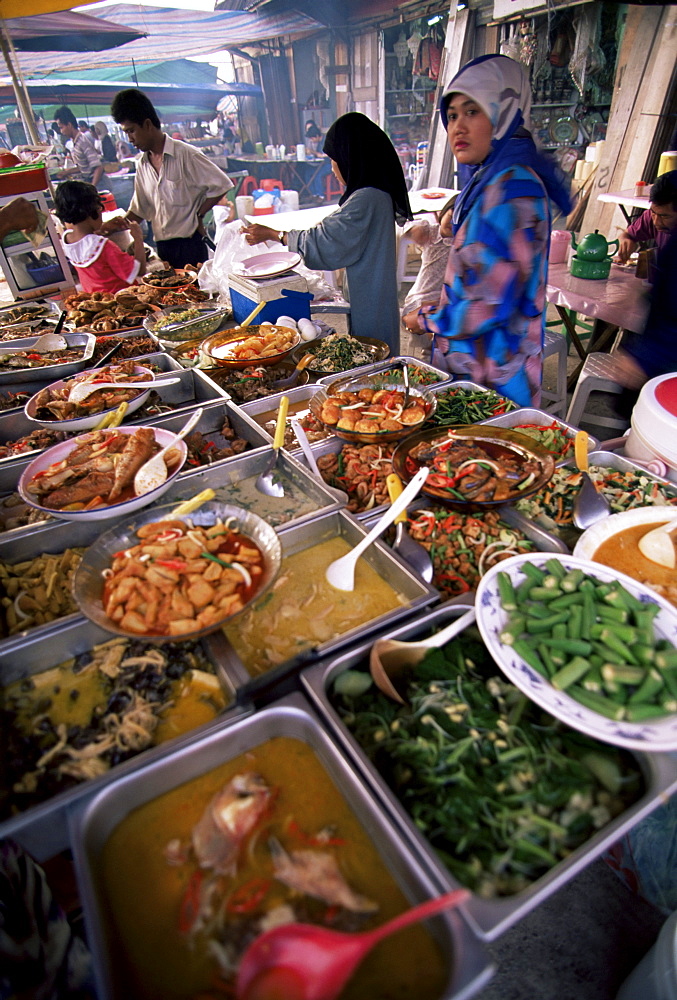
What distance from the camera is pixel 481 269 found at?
9.60 ft

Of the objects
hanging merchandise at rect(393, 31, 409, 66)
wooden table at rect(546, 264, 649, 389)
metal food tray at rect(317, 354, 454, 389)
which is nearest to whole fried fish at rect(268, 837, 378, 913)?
metal food tray at rect(317, 354, 454, 389)

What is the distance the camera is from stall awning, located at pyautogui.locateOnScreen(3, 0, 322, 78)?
9031 millimetres

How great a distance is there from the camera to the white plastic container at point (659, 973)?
155 centimetres

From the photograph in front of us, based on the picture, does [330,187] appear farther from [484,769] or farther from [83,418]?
[484,769]

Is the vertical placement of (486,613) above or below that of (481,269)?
below

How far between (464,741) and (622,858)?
5.11 ft

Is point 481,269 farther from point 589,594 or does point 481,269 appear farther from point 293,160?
point 293,160

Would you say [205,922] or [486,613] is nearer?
[205,922]

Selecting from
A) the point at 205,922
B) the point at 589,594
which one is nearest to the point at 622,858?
the point at 589,594

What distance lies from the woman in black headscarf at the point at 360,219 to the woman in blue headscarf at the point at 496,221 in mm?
1034

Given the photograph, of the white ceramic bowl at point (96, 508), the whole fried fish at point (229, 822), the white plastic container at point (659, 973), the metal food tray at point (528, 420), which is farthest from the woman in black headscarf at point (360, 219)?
the white plastic container at point (659, 973)

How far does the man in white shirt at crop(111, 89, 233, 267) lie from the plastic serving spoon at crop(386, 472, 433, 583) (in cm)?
580

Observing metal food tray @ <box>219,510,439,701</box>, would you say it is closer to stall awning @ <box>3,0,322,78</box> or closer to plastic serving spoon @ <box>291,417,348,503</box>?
plastic serving spoon @ <box>291,417,348,503</box>

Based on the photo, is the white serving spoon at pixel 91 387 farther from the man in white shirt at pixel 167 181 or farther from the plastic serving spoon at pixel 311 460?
the man in white shirt at pixel 167 181
